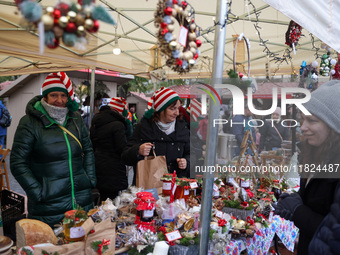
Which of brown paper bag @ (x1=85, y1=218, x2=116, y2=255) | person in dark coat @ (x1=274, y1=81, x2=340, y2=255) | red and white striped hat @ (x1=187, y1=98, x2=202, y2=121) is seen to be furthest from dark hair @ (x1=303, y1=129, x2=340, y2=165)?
brown paper bag @ (x1=85, y1=218, x2=116, y2=255)

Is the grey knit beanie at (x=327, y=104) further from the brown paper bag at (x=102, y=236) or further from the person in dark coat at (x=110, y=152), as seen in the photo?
the person in dark coat at (x=110, y=152)

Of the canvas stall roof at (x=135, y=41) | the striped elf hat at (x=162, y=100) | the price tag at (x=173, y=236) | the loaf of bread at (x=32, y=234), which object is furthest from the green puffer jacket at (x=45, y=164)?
the canvas stall roof at (x=135, y=41)

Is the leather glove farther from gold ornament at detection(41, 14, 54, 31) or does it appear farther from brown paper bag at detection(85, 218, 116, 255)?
gold ornament at detection(41, 14, 54, 31)

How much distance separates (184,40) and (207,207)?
33.1 inches

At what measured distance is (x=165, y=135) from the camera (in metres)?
2.83

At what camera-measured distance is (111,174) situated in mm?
3375

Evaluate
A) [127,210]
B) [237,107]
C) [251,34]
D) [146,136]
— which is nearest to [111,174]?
[146,136]

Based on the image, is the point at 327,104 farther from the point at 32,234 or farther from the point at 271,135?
the point at 32,234

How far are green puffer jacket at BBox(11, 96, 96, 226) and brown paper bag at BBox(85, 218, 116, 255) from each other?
0.92 metres

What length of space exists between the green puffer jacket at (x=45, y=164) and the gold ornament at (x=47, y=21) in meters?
1.69

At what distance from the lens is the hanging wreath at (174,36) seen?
3.69 feet

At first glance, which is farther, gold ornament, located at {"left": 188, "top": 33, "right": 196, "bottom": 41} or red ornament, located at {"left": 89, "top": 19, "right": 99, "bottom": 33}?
gold ornament, located at {"left": 188, "top": 33, "right": 196, "bottom": 41}

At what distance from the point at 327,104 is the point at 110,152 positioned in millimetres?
2552

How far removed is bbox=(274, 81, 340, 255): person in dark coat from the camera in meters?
1.28
